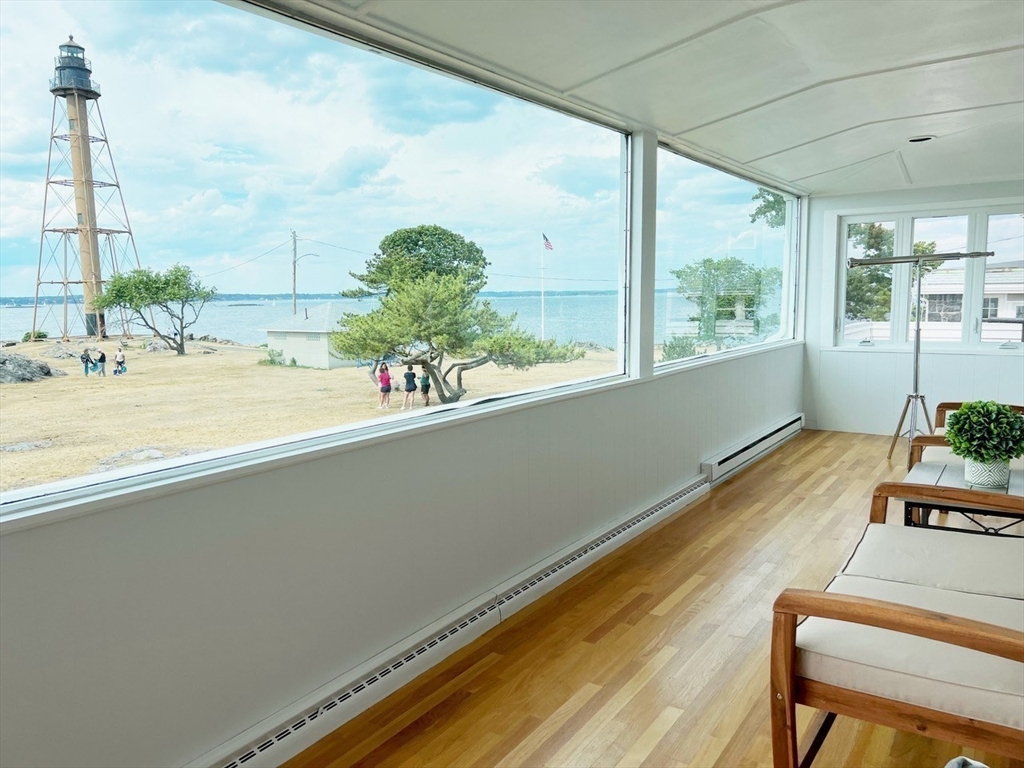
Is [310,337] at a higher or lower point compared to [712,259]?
lower

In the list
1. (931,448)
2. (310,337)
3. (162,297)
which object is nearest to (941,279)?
(931,448)

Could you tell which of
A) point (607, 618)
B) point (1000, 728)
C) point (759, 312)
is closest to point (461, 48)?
point (607, 618)

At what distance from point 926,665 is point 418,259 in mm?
1959

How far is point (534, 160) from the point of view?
3.16m

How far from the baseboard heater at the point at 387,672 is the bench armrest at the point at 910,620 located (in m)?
1.30

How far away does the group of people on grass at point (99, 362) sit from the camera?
180 cm

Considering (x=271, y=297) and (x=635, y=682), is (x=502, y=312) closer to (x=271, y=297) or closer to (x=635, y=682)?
(x=271, y=297)

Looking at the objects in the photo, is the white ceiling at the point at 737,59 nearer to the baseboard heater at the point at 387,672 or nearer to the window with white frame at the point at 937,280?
the window with white frame at the point at 937,280

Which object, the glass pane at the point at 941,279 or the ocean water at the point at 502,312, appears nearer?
the ocean water at the point at 502,312

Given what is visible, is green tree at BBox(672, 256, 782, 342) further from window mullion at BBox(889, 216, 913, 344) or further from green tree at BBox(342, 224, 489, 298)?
green tree at BBox(342, 224, 489, 298)

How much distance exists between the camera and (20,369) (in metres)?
1.68

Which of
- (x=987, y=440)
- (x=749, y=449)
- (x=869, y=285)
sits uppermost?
(x=869, y=285)

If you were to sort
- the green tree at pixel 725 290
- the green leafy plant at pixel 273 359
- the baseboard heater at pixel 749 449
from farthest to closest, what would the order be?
1. the baseboard heater at pixel 749 449
2. the green tree at pixel 725 290
3. the green leafy plant at pixel 273 359

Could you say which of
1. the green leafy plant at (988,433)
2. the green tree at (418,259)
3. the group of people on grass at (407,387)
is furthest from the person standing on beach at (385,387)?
the green leafy plant at (988,433)
